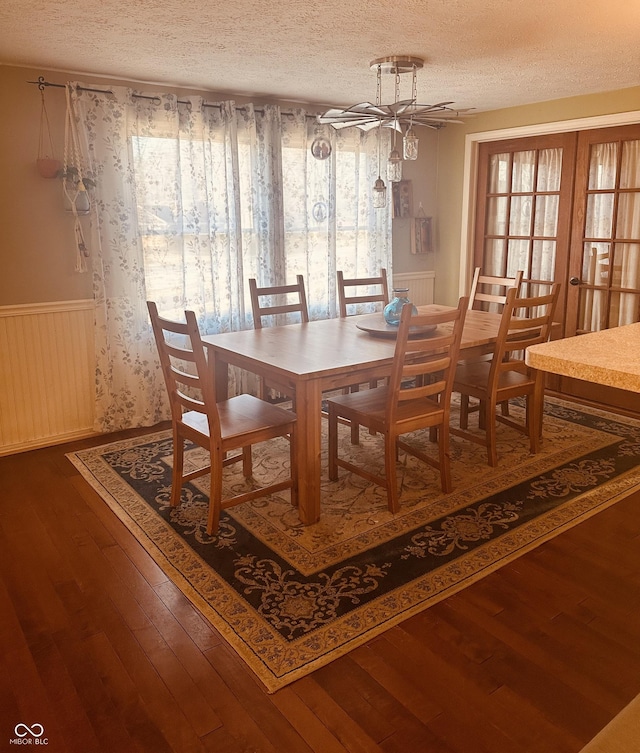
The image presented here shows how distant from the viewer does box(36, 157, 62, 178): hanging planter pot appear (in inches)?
141

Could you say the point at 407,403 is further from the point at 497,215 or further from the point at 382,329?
the point at 497,215

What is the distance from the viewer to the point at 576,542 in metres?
2.70

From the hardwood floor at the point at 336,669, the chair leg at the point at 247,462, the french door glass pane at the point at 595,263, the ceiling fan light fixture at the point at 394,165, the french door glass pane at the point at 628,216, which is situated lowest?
the hardwood floor at the point at 336,669

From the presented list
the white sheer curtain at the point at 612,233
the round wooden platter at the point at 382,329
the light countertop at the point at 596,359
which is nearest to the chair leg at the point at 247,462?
the round wooden platter at the point at 382,329

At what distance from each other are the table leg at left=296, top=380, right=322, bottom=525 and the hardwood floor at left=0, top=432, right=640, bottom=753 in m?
0.73

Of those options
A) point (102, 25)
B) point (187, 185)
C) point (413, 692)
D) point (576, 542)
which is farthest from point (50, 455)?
point (576, 542)

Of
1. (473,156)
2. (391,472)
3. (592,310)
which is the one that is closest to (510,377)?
(391,472)

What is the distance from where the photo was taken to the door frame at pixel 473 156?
4457 mm

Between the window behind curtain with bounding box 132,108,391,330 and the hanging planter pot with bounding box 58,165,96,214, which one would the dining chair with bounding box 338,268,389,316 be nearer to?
the window behind curtain with bounding box 132,108,391,330

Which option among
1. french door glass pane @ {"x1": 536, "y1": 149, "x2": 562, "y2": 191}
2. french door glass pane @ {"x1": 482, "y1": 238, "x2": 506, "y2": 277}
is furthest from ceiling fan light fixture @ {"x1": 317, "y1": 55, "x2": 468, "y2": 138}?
french door glass pane @ {"x1": 482, "y1": 238, "x2": 506, "y2": 277}

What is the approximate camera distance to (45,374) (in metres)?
3.86

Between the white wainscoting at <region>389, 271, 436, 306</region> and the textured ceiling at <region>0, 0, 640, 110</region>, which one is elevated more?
the textured ceiling at <region>0, 0, 640, 110</region>

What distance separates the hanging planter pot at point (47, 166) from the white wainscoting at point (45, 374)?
77 cm

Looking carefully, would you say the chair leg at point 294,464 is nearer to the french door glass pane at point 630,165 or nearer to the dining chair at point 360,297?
the dining chair at point 360,297
